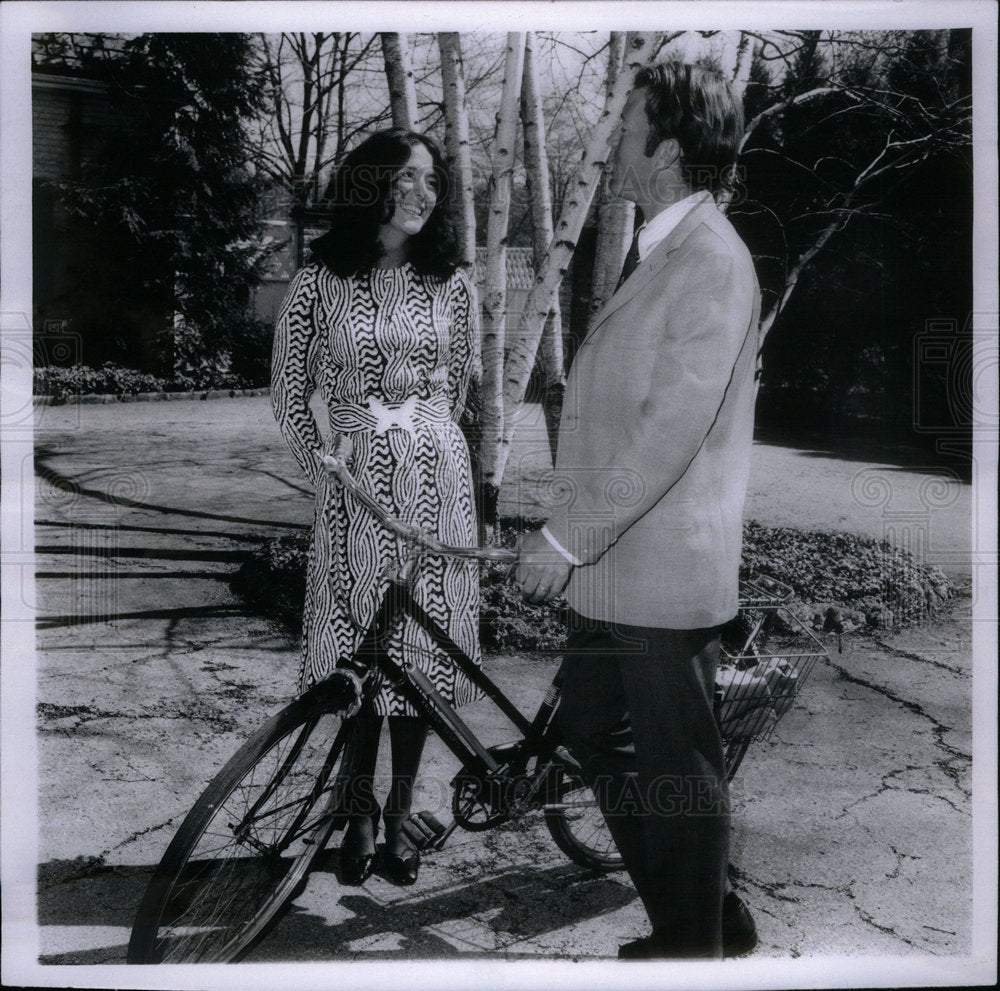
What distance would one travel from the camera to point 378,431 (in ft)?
7.93

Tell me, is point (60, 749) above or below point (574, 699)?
below

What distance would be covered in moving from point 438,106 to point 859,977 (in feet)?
9.14

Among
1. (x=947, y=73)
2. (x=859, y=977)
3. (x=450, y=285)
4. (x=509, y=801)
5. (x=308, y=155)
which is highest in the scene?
(x=947, y=73)

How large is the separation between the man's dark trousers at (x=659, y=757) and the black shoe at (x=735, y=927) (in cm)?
11

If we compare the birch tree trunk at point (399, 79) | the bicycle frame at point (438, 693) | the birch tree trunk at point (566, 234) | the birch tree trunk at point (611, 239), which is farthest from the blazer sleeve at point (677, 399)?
the birch tree trunk at point (611, 239)

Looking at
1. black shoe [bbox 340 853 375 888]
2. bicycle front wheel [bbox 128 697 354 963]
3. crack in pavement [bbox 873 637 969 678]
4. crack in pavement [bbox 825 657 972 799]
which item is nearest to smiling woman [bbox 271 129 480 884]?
black shoe [bbox 340 853 375 888]

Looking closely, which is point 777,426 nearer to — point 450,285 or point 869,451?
point 869,451

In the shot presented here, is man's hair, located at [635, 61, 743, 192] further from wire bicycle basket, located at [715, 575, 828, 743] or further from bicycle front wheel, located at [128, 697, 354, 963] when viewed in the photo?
bicycle front wheel, located at [128, 697, 354, 963]

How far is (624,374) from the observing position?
6.63 ft

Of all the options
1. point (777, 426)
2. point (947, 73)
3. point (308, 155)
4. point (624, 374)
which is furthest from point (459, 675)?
point (947, 73)

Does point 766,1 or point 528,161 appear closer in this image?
point 766,1

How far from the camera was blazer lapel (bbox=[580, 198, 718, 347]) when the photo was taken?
6.52 feet

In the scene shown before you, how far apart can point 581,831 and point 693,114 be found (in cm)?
181

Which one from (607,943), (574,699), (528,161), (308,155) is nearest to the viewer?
(574,699)
